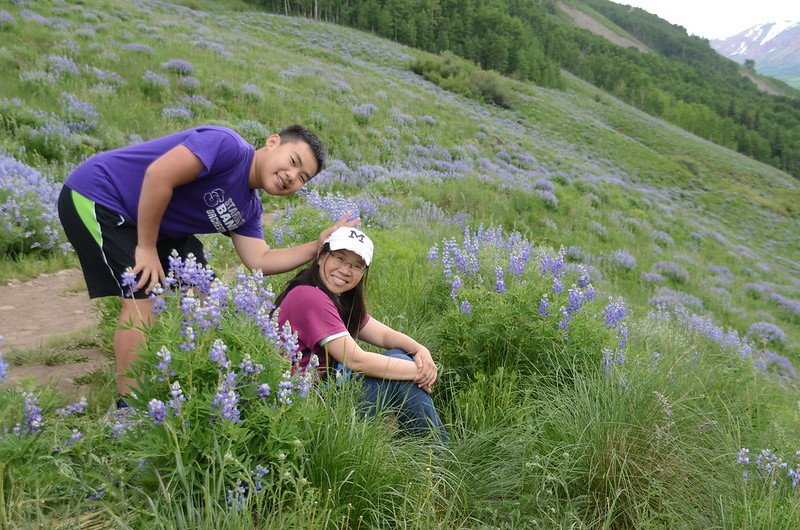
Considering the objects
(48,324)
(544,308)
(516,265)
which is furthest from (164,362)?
(48,324)

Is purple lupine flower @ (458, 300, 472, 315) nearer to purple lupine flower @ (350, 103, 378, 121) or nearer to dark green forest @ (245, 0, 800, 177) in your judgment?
purple lupine flower @ (350, 103, 378, 121)

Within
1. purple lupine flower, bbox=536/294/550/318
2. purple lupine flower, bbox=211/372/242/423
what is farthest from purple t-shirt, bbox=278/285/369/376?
purple lupine flower, bbox=536/294/550/318

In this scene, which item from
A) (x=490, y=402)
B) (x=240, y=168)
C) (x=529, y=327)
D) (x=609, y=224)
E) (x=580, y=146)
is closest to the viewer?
→ (x=240, y=168)

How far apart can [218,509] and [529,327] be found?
2.36m

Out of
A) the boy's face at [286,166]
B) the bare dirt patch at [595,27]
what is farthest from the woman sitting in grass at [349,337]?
the bare dirt patch at [595,27]

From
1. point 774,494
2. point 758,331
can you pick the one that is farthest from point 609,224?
point 774,494

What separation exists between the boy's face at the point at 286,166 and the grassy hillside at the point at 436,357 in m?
1.13

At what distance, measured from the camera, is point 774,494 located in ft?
7.55

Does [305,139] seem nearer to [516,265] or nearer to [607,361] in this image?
[516,265]

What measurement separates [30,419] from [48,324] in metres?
2.83

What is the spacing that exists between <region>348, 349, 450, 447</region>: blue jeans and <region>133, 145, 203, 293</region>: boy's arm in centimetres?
124

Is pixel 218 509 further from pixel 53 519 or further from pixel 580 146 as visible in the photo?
pixel 580 146

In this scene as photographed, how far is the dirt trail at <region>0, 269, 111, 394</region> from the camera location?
330 centimetres

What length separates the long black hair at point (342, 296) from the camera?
9.67 feet
